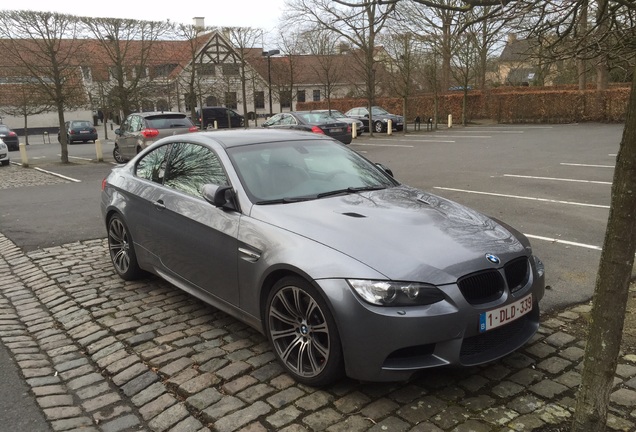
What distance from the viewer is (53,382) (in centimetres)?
363

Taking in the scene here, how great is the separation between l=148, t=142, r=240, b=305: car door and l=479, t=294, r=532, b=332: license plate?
169 cm

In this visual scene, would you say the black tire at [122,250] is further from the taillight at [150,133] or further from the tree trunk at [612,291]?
the taillight at [150,133]

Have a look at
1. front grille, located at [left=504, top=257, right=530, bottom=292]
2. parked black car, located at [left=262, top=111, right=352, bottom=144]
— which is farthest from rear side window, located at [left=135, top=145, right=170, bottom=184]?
parked black car, located at [left=262, top=111, right=352, bottom=144]

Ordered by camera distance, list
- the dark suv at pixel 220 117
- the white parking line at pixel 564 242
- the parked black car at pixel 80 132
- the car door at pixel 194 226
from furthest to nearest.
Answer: the dark suv at pixel 220 117
the parked black car at pixel 80 132
the white parking line at pixel 564 242
the car door at pixel 194 226

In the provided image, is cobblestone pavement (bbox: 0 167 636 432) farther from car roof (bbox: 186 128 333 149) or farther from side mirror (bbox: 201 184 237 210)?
car roof (bbox: 186 128 333 149)

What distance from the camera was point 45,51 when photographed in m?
18.1

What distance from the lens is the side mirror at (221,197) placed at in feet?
12.7

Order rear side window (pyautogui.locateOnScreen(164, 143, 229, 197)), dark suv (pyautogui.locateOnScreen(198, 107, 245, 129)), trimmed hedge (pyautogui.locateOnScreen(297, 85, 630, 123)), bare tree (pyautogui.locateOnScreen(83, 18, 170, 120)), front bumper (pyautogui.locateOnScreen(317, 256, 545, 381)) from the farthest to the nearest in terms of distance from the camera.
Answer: dark suv (pyautogui.locateOnScreen(198, 107, 245, 129)), trimmed hedge (pyautogui.locateOnScreen(297, 85, 630, 123)), bare tree (pyautogui.locateOnScreen(83, 18, 170, 120)), rear side window (pyautogui.locateOnScreen(164, 143, 229, 197)), front bumper (pyautogui.locateOnScreen(317, 256, 545, 381))

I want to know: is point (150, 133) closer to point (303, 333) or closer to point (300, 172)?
point (300, 172)

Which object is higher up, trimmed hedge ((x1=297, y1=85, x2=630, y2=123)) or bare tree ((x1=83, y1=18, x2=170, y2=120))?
bare tree ((x1=83, y1=18, x2=170, y2=120))

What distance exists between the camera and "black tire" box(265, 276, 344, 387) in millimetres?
3100

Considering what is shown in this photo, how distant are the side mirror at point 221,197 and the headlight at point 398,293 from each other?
4.45 ft

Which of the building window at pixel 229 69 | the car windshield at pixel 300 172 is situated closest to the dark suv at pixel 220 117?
the building window at pixel 229 69

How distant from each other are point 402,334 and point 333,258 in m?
0.58
